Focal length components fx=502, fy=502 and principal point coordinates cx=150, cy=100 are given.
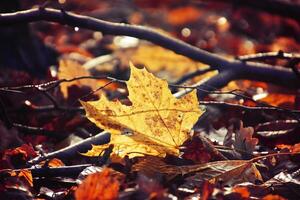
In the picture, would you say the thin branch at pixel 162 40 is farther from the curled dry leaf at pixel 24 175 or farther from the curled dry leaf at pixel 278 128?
the curled dry leaf at pixel 24 175

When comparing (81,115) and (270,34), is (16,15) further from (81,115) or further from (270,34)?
(270,34)

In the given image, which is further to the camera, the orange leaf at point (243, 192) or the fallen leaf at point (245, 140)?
the fallen leaf at point (245, 140)

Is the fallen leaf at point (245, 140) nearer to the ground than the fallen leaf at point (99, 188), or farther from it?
nearer to the ground

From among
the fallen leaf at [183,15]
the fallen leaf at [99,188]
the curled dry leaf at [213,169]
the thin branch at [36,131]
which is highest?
the fallen leaf at [99,188]

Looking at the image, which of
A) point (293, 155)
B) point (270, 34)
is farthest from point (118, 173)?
point (270, 34)

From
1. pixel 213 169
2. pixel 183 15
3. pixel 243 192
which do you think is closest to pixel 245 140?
pixel 213 169

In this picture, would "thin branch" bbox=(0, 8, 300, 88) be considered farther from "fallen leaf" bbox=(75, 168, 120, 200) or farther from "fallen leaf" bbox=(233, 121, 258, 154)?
"fallen leaf" bbox=(75, 168, 120, 200)

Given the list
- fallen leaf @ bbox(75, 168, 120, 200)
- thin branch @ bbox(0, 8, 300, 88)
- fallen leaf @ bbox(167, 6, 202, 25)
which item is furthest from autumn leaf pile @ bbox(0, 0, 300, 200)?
fallen leaf @ bbox(167, 6, 202, 25)

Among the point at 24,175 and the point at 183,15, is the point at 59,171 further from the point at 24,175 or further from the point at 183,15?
the point at 183,15

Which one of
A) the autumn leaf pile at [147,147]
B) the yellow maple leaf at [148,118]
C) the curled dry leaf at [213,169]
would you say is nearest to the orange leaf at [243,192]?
the autumn leaf pile at [147,147]
